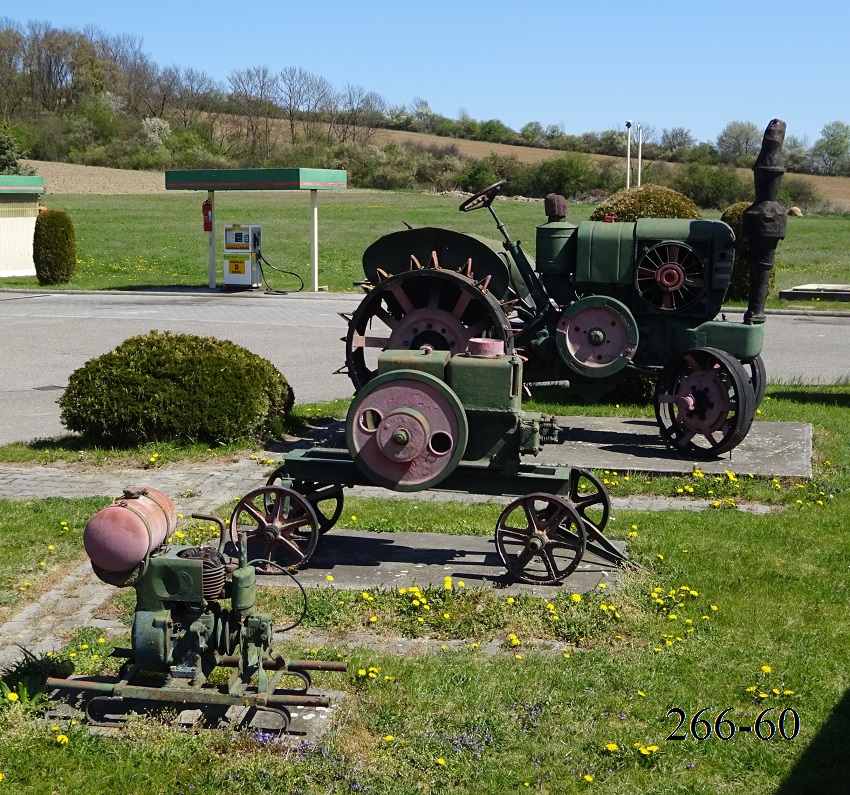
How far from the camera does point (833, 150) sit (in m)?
99.6

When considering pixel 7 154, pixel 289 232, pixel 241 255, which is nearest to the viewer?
pixel 241 255

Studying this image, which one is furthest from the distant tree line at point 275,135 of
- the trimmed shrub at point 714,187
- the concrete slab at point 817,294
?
the concrete slab at point 817,294

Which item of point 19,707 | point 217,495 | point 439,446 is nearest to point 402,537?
point 439,446

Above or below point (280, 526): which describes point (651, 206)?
above

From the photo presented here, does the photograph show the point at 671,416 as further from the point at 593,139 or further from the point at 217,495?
the point at 593,139

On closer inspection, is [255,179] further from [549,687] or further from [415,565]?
[549,687]

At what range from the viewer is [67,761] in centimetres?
482

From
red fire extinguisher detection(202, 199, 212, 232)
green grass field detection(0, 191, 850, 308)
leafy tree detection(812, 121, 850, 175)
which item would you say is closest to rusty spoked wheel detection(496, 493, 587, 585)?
green grass field detection(0, 191, 850, 308)

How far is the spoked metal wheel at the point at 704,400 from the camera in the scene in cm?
989

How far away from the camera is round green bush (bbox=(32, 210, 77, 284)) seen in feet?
90.4

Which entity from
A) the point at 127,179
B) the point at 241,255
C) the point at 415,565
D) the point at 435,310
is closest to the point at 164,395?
the point at 435,310

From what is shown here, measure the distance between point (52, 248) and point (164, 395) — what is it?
19.1 meters

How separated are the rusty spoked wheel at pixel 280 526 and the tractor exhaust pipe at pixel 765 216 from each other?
5.18 meters

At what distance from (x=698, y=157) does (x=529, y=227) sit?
1565 inches
